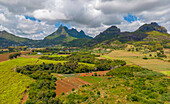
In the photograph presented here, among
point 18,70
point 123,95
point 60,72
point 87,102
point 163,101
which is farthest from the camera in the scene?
point 60,72

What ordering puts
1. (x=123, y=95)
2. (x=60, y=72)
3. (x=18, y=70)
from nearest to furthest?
(x=123, y=95) → (x=18, y=70) → (x=60, y=72)

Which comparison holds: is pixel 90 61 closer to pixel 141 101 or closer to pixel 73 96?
pixel 73 96

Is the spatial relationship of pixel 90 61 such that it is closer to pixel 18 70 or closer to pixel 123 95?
pixel 18 70

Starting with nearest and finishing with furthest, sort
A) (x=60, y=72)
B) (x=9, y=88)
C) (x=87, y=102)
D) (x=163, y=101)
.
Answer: (x=163, y=101) < (x=87, y=102) < (x=9, y=88) < (x=60, y=72)

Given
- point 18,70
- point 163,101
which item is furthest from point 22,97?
point 163,101

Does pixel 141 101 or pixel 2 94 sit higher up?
pixel 141 101

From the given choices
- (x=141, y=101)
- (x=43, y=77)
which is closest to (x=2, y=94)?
(x=43, y=77)

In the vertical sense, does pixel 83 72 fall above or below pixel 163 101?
below

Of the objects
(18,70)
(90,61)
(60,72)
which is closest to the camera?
(18,70)

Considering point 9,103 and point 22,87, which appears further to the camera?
point 22,87
